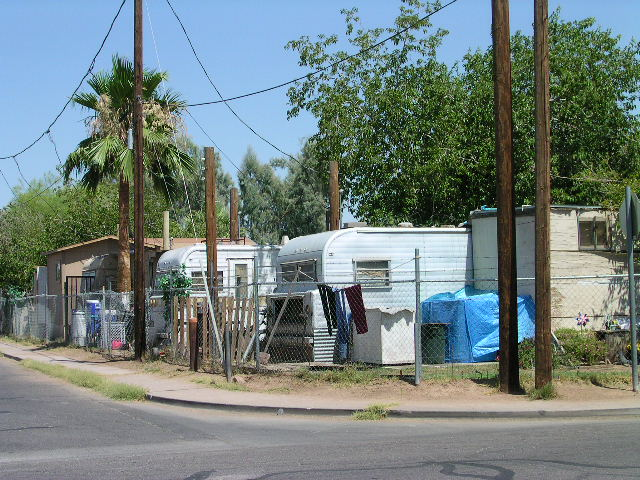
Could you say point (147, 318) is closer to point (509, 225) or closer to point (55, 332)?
point (55, 332)

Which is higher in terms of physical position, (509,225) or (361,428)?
(509,225)

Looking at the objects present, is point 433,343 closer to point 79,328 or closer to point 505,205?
point 505,205

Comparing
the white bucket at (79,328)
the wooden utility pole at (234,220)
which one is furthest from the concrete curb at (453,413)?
the wooden utility pole at (234,220)

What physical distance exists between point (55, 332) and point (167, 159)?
10.4m

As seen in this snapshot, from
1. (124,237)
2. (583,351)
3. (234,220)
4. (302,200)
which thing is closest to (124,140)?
(124,237)

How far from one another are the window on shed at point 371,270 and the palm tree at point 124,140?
7.84 meters

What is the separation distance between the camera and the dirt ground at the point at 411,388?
489 inches

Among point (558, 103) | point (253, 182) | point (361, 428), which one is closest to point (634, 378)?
point (361, 428)

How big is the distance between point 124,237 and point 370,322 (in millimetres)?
10703

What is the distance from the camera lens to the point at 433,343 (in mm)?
17016

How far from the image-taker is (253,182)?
61188 mm

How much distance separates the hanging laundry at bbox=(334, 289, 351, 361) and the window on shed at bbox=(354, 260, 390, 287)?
190cm

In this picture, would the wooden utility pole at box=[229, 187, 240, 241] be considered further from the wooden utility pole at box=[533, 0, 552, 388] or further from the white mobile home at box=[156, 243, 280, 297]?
the wooden utility pole at box=[533, 0, 552, 388]

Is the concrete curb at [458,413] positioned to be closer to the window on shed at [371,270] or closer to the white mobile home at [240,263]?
the window on shed at [371,270]
